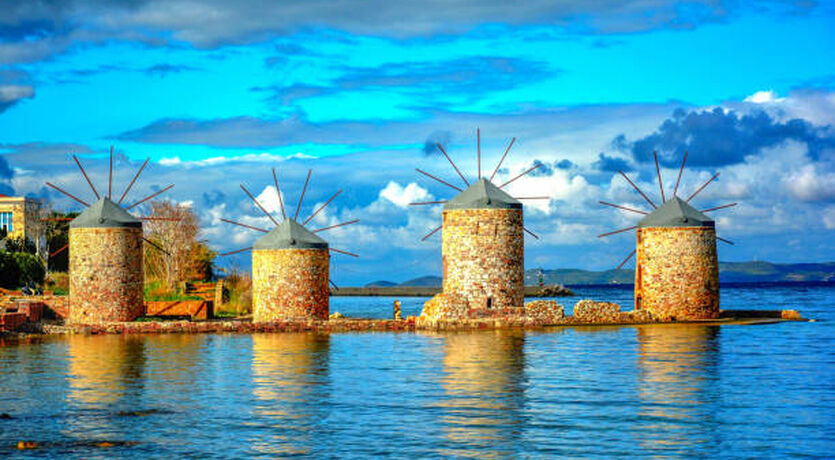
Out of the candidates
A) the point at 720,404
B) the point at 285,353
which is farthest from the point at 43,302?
the point at 720,404

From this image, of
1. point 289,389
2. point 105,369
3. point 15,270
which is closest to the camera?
point 289,389

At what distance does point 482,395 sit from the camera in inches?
750

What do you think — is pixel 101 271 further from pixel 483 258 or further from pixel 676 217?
pixel 676 217

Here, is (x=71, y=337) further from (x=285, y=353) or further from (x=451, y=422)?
(x=451, y=422)

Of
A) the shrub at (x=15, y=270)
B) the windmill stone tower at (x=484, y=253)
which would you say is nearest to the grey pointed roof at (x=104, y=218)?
the windmill stone tower at (x=484, y=253)

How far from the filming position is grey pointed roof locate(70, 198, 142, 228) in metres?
34.7

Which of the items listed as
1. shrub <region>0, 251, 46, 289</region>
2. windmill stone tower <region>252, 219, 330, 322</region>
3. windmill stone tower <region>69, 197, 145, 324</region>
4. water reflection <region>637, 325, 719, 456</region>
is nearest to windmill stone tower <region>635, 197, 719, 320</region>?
water reflection <region>637, 325, 719, 456</region>

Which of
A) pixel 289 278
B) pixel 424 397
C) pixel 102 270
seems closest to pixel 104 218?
pixel 102 270

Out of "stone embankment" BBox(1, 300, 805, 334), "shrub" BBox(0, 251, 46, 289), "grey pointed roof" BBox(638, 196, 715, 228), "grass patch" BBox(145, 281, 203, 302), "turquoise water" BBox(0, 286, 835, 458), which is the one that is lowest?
"turquoise water" BBox(0, 286, 835, 458)

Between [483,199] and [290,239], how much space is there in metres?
6.66

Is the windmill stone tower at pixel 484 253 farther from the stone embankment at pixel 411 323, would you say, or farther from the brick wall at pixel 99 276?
the brick wall at pixel 99 276

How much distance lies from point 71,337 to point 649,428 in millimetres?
A: 22462

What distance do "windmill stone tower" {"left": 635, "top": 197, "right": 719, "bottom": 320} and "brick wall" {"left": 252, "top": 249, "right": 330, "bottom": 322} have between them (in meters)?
11.5

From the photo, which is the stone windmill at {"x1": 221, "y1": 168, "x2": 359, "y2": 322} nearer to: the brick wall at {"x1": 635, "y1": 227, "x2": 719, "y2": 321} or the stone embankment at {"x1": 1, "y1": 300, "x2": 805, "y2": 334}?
the stone embankment at {"x1": 1, "y1": 300, "x2": 805, "y2": 334}
